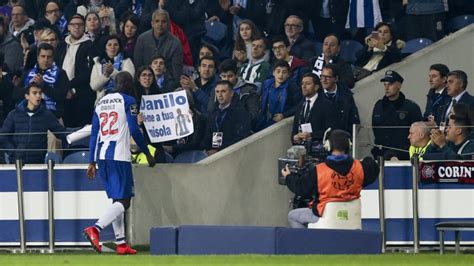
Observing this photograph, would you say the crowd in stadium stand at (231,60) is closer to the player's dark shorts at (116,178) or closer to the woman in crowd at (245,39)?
the woman in crowd at (245,39)

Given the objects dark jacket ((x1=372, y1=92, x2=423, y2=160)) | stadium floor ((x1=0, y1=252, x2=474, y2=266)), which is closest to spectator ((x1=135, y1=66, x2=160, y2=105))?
dark jacket ((x1=372, y1=92, x2=423, y2=160))

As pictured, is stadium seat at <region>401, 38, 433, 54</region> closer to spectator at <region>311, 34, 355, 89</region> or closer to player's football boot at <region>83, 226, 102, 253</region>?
spectator at <region>311, 34, 355, 89</region>

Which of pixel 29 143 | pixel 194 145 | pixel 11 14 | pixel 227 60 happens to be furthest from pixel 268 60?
pixel 11 14

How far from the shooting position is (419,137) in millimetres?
21453

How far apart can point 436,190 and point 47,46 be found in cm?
731

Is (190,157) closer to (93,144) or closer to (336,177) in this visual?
(93,144)

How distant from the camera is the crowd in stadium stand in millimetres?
22547

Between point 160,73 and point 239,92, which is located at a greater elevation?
point 160,73

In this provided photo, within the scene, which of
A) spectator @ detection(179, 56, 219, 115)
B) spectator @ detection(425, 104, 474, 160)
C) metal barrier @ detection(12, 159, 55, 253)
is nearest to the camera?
spectator @ detection(425, 104, 474, 160)

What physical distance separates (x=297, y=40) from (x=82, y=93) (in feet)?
10.6

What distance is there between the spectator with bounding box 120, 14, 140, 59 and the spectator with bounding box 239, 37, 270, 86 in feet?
7.10

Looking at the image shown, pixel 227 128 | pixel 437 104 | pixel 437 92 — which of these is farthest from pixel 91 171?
pixel 437 92

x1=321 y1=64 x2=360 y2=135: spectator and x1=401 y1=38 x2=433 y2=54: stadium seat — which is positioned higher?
x1=401 y1=38 x2=433 y2=54: stadium seat

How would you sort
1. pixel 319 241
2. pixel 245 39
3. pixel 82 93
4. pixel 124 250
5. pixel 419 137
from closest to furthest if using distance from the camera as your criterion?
pixel 319 241
pixel 124 250
pixel 419 137
pixel 245 39
pixel 82 93
